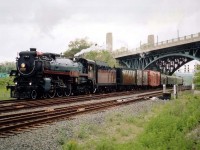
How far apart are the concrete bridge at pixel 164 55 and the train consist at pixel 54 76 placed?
1818 cm

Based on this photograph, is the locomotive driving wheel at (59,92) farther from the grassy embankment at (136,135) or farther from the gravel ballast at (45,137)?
the gravel ballast at (45,137)

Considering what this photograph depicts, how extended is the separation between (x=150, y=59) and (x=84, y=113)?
43322 millimetres

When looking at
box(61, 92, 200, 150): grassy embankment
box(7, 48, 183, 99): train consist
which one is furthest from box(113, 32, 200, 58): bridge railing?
box(61, 92, 200, 150): grassy embankment

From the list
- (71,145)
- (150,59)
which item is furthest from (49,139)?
(150,59)

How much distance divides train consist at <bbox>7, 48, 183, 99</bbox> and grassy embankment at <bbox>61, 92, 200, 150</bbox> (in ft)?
24.0

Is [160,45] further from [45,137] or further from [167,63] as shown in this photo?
[45,137]

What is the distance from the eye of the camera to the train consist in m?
17.9

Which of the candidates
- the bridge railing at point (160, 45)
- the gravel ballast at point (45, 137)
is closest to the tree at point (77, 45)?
the bridge railing at point (160, 45)

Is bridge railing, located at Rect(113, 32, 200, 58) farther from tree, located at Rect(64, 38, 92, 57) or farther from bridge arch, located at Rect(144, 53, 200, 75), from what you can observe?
tree, located at Rect(64, 38, 92, 57)

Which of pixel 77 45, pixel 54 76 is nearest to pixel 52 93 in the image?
pixel 54 76

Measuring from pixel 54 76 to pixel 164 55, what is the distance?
3359 cm

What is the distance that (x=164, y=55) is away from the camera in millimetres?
49812

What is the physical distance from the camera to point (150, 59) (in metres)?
54.6

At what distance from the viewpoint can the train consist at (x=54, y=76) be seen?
17.9 meters
